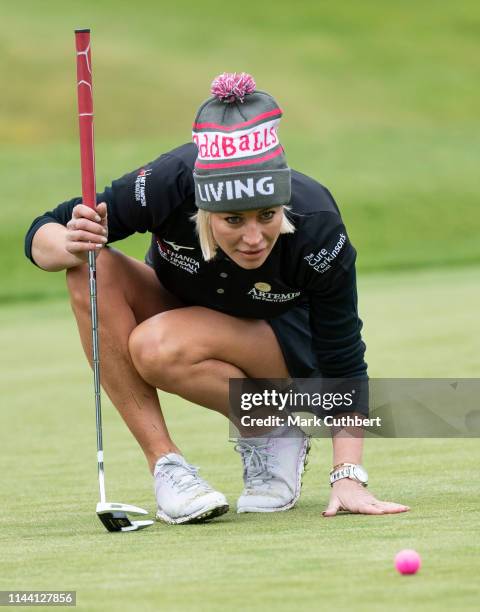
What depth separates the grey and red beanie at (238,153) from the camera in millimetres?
3355

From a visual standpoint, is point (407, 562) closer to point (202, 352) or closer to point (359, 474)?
point (359, 474)

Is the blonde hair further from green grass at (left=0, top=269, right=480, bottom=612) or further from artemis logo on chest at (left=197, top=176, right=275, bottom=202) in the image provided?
green grass at (left=0, top=269, right=480, bottom=612)

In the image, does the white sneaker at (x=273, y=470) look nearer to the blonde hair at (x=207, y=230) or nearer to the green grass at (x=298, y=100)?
the blonde hair at (x=207, y=230)

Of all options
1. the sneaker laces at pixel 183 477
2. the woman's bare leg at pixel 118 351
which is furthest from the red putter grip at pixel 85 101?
the sneaker laces at pixel 183 477

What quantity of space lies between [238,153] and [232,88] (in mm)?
169

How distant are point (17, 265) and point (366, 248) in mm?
4190

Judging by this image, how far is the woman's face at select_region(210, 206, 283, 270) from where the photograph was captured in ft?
11.1

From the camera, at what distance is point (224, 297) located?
388cm

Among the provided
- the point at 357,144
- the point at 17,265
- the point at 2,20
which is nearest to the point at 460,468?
the point at 17,265

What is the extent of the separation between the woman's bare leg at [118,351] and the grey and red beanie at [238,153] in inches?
18.8

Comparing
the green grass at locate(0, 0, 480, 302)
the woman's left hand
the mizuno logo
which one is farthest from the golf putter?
the green grass at locate(0, 0, 480, 302)

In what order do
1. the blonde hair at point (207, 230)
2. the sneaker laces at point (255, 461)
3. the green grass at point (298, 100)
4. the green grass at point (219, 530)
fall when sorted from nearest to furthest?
the green grass at point (219, 530) < the blonde hair at point (207, 230) < the sneaker laces at point (255, 461) < the green grass at point (298, 100)

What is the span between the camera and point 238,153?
134 inches

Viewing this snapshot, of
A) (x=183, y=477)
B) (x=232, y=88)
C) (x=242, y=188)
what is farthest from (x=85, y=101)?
(x=183, y=477)
